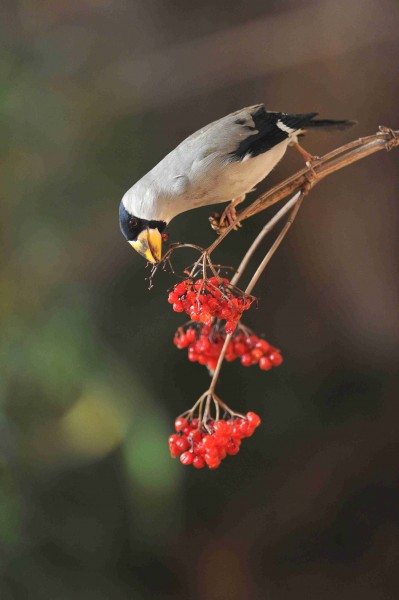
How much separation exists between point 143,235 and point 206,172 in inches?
6.0

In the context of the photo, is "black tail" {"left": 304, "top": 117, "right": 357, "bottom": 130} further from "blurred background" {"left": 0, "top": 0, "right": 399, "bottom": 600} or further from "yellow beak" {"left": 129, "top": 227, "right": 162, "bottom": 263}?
"blurred background" {"left": 0, "top": 0, "right": 399, "bottom": 600}

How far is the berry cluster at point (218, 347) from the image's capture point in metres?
1.14

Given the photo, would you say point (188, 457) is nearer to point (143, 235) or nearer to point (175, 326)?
point (143, 235)

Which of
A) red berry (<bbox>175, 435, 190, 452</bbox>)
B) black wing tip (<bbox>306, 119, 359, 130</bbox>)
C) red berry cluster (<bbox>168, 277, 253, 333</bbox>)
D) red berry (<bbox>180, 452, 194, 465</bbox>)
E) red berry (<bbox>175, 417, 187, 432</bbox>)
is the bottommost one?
red berry (<bbox>180, 452, 194, 465</bbox>)

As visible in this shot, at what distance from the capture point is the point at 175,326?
223cm

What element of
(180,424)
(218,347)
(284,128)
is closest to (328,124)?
(284,128)

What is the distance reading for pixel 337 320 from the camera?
7.84 ft

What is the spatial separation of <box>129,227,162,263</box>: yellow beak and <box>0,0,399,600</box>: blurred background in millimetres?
1111

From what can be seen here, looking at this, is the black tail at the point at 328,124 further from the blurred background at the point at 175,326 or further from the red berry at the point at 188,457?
the blurred background at the point at 175,326

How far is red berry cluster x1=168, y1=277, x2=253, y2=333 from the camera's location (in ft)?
2.93

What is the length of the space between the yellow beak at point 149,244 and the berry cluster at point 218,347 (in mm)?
158

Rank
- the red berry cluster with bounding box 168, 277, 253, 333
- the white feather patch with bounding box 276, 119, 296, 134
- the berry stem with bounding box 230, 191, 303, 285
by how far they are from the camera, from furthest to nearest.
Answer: the white feather patch with bounding box 276, 119, 296, 134 → the berry stem with bounding box 230, 191, 303, 285 → the red berry cluster with bounding box 168, 277, 253, 333

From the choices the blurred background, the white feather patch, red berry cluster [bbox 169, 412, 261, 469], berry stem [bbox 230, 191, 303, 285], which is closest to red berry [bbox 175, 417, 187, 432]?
red berry cluster [bbox 169, 412, 261, 469]

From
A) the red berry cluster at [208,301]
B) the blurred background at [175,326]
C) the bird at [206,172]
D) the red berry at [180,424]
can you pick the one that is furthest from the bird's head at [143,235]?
the blurred background at [175,326]
